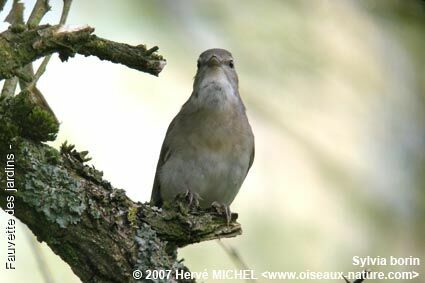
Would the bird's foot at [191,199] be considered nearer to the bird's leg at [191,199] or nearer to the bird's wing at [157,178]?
the bird's leg at [191,199]

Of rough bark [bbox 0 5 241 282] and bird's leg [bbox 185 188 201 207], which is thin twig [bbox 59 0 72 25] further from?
bird's leg [bbox 185 188 201 207]

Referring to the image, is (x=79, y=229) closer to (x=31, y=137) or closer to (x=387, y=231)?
(x=31, y=137)

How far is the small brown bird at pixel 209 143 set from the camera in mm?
5203

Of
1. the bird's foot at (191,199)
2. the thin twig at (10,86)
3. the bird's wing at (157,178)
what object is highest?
the bird's wing at (157,178)

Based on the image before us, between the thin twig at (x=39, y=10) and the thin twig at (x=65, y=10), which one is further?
the thin twig at (x=65, y=10)

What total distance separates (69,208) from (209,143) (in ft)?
7.84

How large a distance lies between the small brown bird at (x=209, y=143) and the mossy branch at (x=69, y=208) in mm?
2005

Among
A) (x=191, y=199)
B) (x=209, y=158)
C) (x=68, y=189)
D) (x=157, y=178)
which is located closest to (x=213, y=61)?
(x=209, y=158)

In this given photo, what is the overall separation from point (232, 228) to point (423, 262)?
174 cm

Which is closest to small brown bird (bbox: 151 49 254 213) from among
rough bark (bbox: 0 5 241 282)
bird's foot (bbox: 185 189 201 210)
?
bird's foot (bbox: 185 189 201 210)

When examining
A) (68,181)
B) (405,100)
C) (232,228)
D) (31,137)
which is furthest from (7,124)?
(405,100)

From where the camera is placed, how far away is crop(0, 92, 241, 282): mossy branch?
295cm

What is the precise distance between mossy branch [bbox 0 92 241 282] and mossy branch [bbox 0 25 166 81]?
173 mm

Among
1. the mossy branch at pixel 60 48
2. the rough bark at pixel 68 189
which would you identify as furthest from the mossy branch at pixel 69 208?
the mossy branch at pixel 60 48
